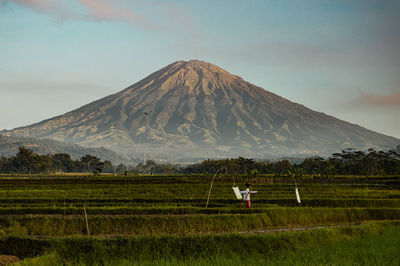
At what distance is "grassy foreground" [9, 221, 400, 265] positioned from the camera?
14.5 meters

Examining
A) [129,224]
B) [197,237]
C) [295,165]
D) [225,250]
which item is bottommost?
[225,250]

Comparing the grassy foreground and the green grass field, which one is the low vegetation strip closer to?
the green grass field

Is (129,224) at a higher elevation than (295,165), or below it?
below

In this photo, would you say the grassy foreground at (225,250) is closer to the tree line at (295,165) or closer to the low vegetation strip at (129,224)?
the low vegetation strip at (129,224)

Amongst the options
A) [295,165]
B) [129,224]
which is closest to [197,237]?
[129,224]

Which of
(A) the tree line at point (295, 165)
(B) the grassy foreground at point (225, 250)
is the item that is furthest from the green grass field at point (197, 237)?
(A) the tree line at point (295, 165)

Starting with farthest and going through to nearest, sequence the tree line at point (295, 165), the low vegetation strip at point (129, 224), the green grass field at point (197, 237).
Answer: the tree line at point (295, 165) < the low vegetation strip at point (129, 224) < the green grass field at point (197, 237)

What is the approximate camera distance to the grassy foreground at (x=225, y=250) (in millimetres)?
14461

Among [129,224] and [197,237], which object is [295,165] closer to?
[129,224]

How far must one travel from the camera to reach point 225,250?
644 inches

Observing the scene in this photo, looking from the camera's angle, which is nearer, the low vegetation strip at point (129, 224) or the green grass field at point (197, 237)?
the green grass field at point (197, 237)

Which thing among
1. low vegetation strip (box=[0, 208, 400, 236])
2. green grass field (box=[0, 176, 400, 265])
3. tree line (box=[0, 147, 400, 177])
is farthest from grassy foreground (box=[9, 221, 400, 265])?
tree line (box=[0, 147, 400, 177])

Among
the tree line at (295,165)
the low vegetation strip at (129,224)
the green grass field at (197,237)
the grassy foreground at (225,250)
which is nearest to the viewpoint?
the grassy foreground at (225,250)

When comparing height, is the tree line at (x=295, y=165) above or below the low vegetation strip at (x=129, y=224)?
above
